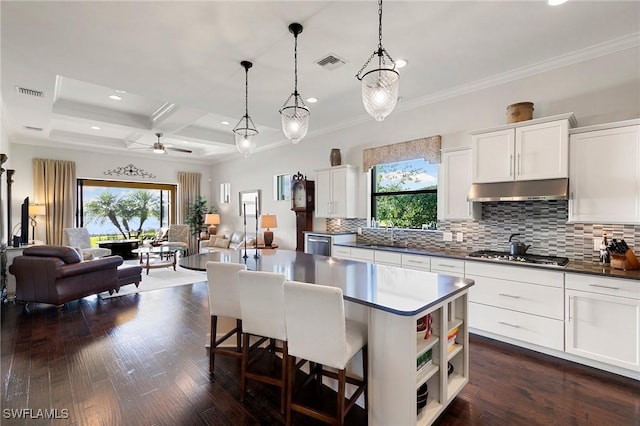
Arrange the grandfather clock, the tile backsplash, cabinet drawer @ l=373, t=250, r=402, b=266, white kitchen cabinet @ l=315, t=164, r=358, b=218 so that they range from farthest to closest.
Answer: the grandfather clock → white kitchen cabinet @ l=315, t=164, r=358, b=218 → cabinet drawer @ l=373, t=250, r=402, b=266 → the tile backsplash

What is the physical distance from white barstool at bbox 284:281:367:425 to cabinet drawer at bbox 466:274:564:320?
1952 millimetres

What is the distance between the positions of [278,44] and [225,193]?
276 inches

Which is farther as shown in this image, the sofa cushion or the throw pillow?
the throw pillow

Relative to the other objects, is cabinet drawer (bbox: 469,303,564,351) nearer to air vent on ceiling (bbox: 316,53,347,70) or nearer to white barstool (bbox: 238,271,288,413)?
white barstool (bbox: 238,271,288,413)

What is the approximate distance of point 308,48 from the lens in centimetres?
294

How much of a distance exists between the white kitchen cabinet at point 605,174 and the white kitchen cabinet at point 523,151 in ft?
0.39

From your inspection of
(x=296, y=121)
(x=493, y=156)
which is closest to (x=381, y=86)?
(x=296, y=121)

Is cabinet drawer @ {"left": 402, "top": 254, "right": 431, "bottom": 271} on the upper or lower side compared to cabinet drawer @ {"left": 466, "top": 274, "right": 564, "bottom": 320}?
upper

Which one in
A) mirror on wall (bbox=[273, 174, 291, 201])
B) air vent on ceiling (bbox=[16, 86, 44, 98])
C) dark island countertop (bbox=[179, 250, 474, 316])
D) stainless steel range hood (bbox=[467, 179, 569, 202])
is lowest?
dark island countertop (bbox=[179, 250, 474, 316])

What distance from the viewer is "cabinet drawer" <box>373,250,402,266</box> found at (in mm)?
4043

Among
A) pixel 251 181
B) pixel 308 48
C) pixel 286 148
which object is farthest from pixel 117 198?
pixel 308 48

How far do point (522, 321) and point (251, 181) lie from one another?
6654 mm

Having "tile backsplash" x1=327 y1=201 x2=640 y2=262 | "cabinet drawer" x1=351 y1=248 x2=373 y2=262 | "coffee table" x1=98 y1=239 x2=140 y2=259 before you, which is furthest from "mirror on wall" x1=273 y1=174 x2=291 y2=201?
"coffee table" x1=98 y1=239 x2=140 y2=259

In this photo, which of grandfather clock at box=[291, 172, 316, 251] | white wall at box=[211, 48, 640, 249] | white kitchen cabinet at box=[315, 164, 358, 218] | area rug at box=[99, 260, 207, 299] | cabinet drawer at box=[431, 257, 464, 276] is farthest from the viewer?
grandfather clock at box=[291, 172, 316, 251]
